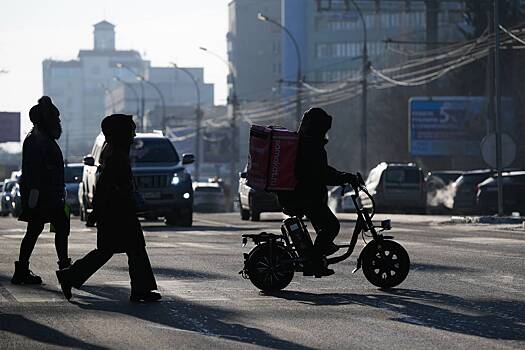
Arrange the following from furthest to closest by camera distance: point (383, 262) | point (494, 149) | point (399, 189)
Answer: point (399, 189)
point (494, 149)
point (383, 262)

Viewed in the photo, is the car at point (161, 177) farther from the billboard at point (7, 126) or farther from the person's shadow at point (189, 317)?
the person's shadow at point (189, 317)

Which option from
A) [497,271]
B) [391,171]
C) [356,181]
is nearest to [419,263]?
[497,271]

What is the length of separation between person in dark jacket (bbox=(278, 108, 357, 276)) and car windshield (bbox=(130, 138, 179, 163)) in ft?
61.8

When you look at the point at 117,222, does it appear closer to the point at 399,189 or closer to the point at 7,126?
the point at 7,126

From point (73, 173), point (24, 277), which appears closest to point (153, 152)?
point (73, 173)

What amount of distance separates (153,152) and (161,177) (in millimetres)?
867

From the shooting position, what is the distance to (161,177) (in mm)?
32281

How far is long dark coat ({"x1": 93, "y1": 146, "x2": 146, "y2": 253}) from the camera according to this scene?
1327 centimetres

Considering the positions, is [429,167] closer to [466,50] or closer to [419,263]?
[466,50]

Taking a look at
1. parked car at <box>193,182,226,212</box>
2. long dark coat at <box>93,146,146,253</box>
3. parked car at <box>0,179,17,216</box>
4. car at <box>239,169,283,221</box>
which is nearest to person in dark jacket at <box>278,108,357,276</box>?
long dark coat at <box>93,146,146,253</box>

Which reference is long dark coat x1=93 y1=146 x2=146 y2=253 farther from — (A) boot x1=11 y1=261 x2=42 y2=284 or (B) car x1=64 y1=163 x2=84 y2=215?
(B) car x1=64 y1=163 x2=84 y2=215

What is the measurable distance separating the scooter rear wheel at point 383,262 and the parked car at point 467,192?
3354 cm

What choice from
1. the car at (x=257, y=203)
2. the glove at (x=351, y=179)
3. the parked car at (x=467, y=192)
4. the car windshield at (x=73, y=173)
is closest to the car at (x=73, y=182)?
the car windshield at (x=73, y=173)

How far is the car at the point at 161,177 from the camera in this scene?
32031mm
